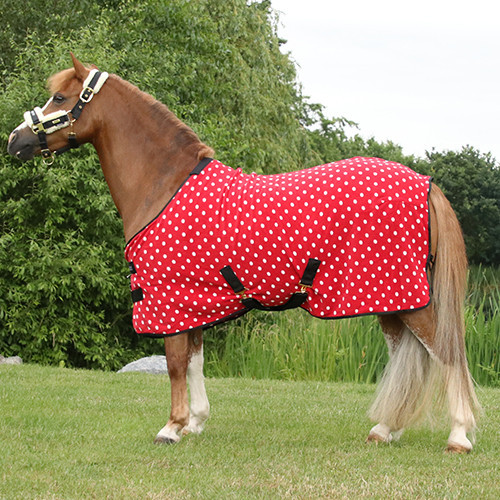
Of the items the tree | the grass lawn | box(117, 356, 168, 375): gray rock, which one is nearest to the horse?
the grass lawn

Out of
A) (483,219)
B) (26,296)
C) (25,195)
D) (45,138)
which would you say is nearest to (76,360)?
(26,296)

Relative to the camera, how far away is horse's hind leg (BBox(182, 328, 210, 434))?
484cm

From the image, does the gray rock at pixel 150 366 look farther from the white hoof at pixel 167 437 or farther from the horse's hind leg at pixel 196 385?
the white hoof at pixel 167 437

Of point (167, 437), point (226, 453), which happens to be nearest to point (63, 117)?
point (167, 437)

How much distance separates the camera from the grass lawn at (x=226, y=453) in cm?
360

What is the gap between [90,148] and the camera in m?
10.0

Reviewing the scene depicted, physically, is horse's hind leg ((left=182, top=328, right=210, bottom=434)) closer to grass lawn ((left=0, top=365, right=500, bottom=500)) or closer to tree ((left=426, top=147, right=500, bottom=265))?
grass lawn ((left=0, top=365, right=500, bottom=500))

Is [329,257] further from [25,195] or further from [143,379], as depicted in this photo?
[25,195]

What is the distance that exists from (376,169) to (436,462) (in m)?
1.71

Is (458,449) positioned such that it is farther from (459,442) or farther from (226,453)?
(226,453)

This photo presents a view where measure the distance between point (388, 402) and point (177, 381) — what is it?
1298mm

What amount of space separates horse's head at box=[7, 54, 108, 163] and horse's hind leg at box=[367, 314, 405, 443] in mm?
2292

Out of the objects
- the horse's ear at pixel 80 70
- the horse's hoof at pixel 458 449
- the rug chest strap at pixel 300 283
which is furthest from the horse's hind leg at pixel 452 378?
the horse's ear at pixel 80 70

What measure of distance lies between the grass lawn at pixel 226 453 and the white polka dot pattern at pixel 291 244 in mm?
808
